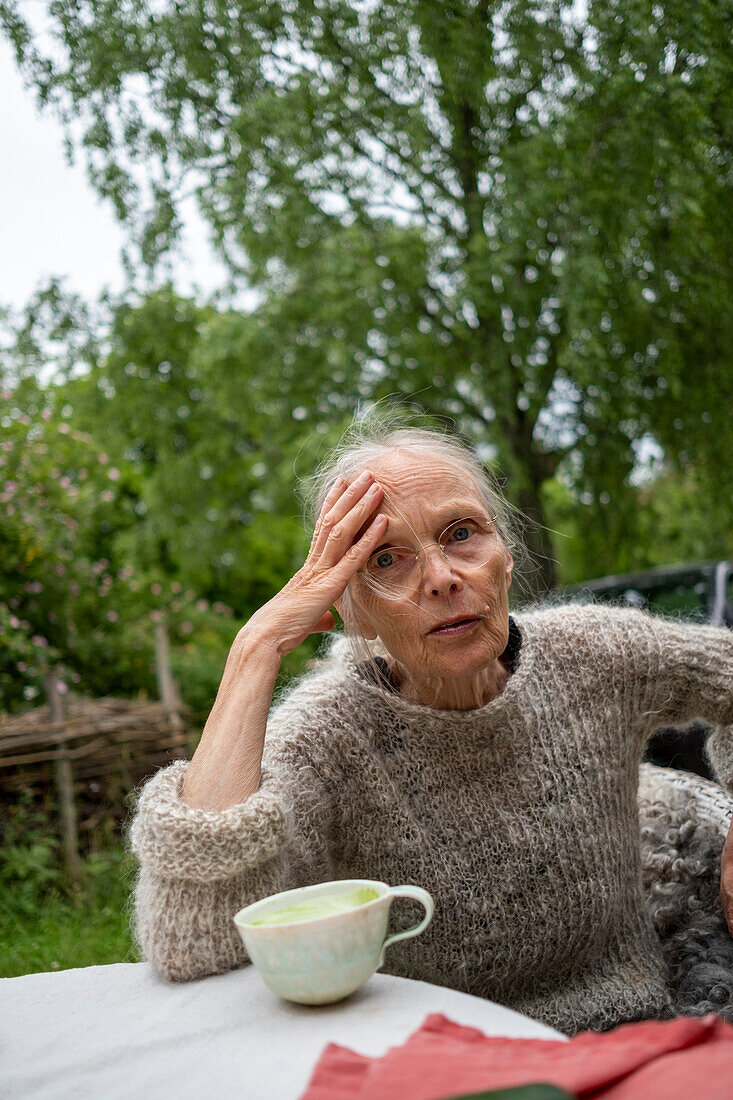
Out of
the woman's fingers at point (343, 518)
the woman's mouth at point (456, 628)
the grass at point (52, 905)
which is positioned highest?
the woman's fingers at point (343, 518)

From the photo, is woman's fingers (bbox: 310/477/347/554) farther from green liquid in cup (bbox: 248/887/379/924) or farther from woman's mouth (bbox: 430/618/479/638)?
green liquid in cup (bbox: 248/887/379/924)

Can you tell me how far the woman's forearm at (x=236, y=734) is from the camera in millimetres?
1444

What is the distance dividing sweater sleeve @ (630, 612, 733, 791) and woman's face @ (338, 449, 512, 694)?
0.38 metres

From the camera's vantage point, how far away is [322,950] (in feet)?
3.60

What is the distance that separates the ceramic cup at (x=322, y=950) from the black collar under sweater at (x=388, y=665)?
2.42 feet

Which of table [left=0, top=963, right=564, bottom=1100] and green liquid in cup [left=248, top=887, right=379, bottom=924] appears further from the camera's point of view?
→ green liquid in cup [left=248, top=887, right=379, bottom=924]

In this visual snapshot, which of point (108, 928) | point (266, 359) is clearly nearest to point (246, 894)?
point (108, 928)

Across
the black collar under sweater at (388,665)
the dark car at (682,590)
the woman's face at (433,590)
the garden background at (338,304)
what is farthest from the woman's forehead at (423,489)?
the dark car at (682,590)

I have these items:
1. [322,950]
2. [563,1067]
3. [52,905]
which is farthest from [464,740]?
[52,905]

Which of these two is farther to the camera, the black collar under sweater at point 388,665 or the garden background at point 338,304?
the garden background at point 338,304

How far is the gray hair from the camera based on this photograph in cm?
193

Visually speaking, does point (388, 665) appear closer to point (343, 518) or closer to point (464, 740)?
point (464, 740)

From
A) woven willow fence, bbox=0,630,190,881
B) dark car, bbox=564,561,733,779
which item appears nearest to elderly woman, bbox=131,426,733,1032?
dark car, bbox=564,561,733,779

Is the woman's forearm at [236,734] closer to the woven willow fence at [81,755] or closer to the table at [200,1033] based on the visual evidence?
the table at [200,1033]
